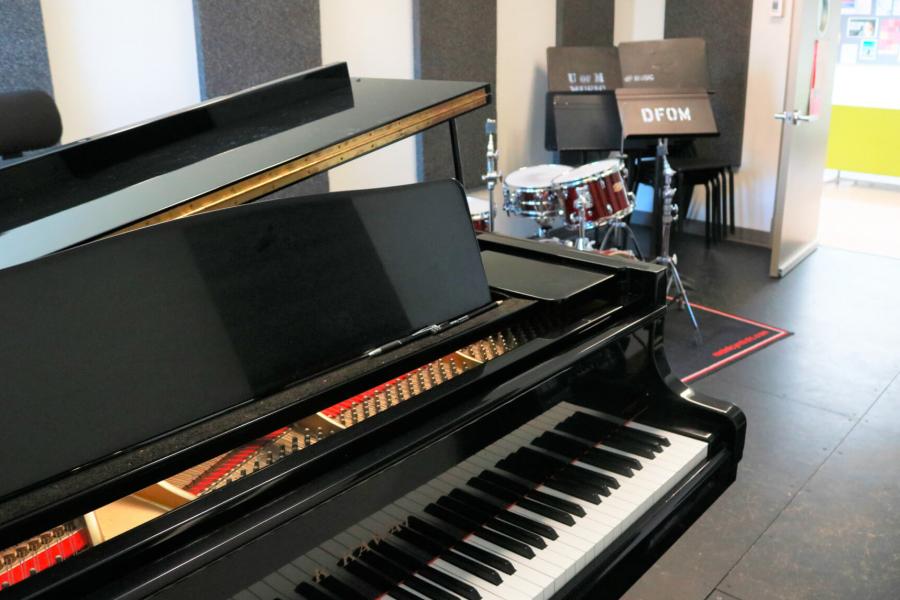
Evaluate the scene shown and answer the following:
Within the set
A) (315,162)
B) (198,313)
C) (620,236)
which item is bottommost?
(620,236)

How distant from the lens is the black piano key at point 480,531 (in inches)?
50.6

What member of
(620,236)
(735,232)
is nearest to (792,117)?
(620,236)

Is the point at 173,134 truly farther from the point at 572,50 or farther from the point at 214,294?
the point at 572,50

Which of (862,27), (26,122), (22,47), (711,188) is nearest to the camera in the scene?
(26,122)

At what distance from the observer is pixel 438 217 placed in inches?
62.6

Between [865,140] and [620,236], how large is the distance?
3.28m

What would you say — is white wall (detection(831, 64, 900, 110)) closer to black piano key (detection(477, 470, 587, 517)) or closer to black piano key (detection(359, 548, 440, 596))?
black piano key (detection(477, 470, 587, 517))

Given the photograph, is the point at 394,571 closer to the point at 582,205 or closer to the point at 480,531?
the point at 480,531

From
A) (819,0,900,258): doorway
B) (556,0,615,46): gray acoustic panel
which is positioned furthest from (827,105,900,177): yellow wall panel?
(556,0,615,46): gray acoustic panel

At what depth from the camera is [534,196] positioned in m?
3.72

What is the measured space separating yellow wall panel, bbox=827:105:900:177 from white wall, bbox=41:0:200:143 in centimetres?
535

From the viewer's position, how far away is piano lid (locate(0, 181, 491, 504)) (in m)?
1.08

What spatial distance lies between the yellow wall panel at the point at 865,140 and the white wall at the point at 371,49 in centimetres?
411

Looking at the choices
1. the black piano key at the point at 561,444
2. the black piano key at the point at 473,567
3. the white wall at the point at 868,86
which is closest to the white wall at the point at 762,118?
the white wall at the point at 868,86
